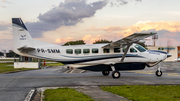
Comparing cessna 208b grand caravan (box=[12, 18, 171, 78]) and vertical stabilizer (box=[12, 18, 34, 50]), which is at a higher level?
vertical stabilizer (box=[12, 18, 34, 50])

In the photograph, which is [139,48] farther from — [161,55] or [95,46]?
[95,46]

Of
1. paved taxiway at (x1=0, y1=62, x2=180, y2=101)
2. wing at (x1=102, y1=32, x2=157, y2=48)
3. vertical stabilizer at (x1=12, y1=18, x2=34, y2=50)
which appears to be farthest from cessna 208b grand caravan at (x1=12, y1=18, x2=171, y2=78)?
paved taxiway at (x1=0, y1=62, x2=180, y2=101)

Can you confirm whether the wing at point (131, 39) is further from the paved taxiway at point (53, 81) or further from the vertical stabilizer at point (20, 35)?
the vertical stabilizer at point (20, 35)

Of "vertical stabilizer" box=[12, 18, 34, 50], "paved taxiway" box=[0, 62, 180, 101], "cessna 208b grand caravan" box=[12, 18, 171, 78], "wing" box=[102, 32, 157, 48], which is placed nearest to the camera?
"paved taxiway" box=[0, 62, 180, 101]

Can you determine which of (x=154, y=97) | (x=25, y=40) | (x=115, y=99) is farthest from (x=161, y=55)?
(x=25, y=40)

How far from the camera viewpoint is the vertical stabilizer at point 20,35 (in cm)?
1692

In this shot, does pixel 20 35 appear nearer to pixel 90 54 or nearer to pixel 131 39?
pixel 90 54

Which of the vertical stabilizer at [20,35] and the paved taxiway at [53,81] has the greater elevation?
the vertical stabilizer at [20,35]

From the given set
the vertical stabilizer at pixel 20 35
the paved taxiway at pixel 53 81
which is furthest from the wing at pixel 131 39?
the vertical stabilizer at pixel 20 35

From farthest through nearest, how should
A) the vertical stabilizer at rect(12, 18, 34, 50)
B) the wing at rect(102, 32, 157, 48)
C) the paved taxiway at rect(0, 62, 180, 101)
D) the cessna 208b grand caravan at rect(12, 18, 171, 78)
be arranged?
the vertical stabilizer at rect(12, 18, 34, 50)
the cessna 208b grand caravan at rect(12, 18, 171, 78)
the wing at rect(102, 32, 157, 48)
the paved taxiway at rect(0, 62, 180, 101)

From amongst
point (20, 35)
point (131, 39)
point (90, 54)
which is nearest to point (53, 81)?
point (90, 54)

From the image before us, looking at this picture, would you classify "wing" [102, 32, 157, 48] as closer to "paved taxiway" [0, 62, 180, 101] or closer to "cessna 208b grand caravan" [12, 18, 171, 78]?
"cessna 208b grand caravan" [12, 18, 171, 78]

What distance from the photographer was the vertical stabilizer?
16.9 meters

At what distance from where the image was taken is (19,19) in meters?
17.0
